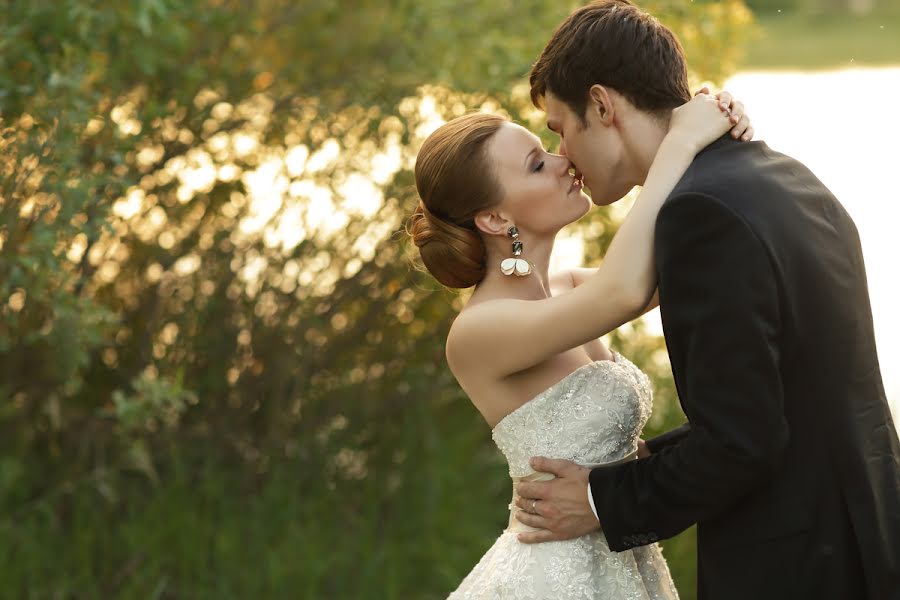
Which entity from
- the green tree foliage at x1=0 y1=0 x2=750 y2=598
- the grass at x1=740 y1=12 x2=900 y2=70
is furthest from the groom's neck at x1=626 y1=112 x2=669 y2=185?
the grass at x1=740 y1=12 x2=900 y2=70

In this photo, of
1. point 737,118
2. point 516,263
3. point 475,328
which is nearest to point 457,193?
point 516,263

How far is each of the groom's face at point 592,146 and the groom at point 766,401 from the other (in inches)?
7.2

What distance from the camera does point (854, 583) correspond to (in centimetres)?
249

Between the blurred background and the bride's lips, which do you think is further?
the blurred background

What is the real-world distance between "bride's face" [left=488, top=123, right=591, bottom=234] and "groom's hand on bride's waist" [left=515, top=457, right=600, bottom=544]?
60 cm

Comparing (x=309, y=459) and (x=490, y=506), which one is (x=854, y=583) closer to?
(x=490, y=506)

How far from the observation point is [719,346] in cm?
233

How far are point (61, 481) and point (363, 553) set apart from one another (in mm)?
1438

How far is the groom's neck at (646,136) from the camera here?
280cm

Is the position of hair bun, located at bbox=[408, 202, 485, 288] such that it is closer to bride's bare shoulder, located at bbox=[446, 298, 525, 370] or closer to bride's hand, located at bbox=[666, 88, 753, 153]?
bride's bare shoulder, located at bbox=[446, 298, 525, 370]

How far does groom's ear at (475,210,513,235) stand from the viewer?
3.03 m

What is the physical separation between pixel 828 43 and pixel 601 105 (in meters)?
13.5

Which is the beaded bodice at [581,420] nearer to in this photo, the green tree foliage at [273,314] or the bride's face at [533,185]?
the bride's face at [533,185]

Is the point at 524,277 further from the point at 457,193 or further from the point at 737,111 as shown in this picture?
the point at 737,111
